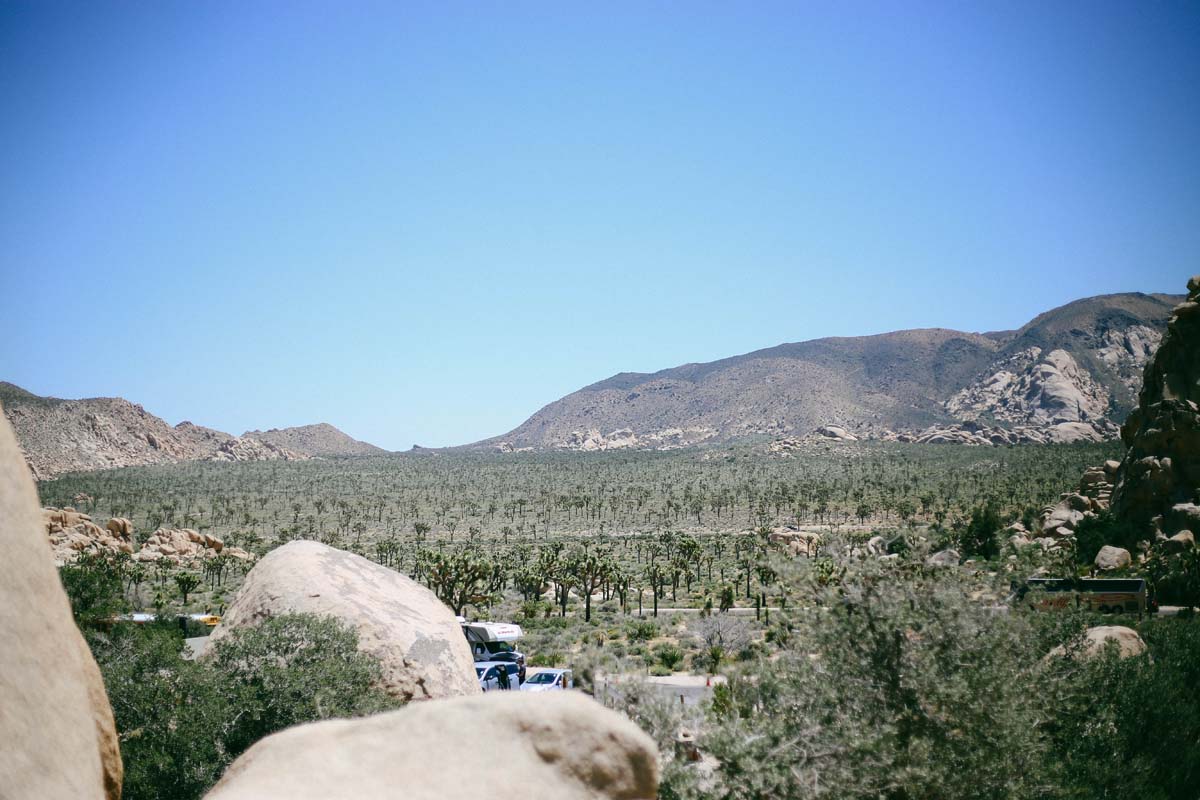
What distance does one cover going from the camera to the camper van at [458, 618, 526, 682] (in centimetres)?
2514

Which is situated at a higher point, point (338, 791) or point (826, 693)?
point (338, 791)

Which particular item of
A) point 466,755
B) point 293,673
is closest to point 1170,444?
point 293,673

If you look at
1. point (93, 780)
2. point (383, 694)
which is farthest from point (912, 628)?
point (93, 780)

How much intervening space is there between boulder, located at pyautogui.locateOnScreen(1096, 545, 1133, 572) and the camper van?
34810mm

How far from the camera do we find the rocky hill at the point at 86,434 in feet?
460

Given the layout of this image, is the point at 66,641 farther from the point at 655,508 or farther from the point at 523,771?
the point at 655,508

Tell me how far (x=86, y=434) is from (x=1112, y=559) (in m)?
167

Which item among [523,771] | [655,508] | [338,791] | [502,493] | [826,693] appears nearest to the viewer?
[338,791]

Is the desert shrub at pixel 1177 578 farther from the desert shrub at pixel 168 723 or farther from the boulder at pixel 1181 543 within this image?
the desert shrub at pixel 168 723

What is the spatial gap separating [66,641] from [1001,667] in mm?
9843

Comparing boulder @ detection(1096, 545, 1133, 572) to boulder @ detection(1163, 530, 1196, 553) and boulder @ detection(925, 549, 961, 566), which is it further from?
boulder @ detection(925, 549, 961, 566)

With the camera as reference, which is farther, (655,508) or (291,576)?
(655,508)

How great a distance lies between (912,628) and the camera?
1038 centimetres

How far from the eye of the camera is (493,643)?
1027 inches
